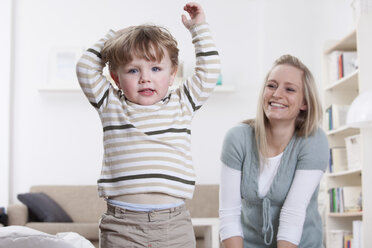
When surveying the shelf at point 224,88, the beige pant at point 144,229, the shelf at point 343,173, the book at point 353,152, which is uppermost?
the shelf at point 224,88

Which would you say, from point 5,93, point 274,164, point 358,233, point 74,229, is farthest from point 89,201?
point 274,164

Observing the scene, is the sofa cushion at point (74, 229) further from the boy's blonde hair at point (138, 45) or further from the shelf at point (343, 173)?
the boy's blonde hair at point (138, 45)

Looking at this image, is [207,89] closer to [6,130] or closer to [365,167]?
[365,167]

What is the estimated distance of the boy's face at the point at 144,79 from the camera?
4.36ft

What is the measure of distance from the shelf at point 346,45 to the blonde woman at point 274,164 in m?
2.39

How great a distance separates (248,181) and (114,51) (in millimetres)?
774

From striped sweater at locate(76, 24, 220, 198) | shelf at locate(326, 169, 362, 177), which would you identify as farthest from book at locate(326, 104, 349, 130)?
striped sweater at locate(76, 24, 220, 198)

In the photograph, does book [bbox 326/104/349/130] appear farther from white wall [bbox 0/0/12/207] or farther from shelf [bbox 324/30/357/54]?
white wall [bbox 0/0/12/207]

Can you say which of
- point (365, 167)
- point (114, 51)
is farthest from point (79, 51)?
point (114, 51)

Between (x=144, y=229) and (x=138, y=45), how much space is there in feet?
1.44

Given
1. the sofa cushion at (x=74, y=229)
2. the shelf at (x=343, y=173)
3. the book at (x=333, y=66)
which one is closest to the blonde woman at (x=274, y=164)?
the shelf at (x=343, y=173)

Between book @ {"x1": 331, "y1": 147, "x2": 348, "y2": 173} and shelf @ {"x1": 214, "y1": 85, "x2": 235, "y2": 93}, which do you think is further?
shelf @ {"x1": 214, "y1": 85, "x2": 235, "y2": 93}

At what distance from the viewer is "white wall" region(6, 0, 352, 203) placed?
5.70 metres

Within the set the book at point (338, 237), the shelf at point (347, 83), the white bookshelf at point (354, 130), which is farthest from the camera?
the book at point (338, 237)
